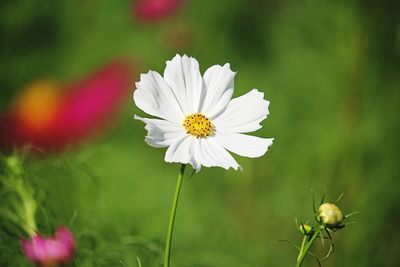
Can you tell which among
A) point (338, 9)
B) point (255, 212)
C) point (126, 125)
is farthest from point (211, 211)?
point (338, 9)

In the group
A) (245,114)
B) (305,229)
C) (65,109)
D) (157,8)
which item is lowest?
(305,229)

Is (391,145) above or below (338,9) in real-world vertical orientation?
below

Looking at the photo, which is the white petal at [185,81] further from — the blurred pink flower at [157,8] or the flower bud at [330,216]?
the blurred pink flower at [157,8]

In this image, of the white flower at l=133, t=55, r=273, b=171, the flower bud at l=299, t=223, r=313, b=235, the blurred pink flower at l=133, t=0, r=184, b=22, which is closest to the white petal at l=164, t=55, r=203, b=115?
the white flower at l=133, t=55, r=273, b=171

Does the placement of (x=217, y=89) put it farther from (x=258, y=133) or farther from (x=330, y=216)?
(x=258, y=133)

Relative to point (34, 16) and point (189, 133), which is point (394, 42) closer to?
point (189, 133)

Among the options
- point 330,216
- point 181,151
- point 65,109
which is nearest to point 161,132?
point 181,151
